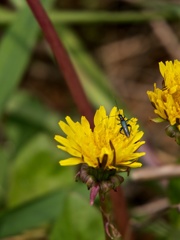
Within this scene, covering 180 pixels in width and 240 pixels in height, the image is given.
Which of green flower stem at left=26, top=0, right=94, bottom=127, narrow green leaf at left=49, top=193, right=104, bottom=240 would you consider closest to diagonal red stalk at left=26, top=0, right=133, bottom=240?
green flower stem at left=26, top=0, right=94, bottom=127

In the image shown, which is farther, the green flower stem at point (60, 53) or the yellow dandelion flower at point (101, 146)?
the green flower stem at point (60, 53)

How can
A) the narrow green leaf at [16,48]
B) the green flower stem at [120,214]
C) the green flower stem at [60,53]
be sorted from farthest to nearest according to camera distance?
1. the narrow green leaf at [16,48]
2. the green flower stem at [120,214]
3. the green flower stem at [60,53]

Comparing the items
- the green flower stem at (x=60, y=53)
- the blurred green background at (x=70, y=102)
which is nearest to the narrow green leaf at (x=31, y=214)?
the blurred green background at (x=70, y=102)

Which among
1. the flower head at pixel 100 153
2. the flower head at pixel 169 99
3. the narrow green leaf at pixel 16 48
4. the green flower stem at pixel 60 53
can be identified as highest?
the narrow green leaf at pixel 16 48

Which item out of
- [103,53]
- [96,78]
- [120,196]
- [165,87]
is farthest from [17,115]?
[165,87]

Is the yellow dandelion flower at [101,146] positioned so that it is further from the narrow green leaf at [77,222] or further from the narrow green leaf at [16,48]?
the narrow green leaf at [16,48]

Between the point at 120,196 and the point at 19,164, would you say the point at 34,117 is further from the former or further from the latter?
the point at 120,196

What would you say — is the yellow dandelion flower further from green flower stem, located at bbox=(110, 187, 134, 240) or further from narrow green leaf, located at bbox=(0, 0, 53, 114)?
narrow green leaf, located at bbox=(0, 0, 53, 114)
